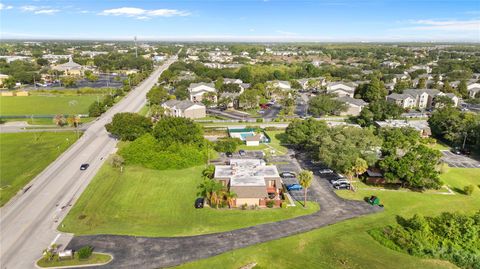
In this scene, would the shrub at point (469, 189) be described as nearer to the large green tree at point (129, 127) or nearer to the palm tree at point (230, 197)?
the palm tree at point (230, 197)

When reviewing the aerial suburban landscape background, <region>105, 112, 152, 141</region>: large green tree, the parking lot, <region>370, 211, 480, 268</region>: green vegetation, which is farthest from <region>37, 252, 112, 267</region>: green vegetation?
the parking lot

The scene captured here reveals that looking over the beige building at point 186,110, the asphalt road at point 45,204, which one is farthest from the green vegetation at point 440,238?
the beige building at point 186,110

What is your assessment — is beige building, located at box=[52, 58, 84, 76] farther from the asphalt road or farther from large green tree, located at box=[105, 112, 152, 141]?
large green tree, located at box=[105, 112, 152, 141]

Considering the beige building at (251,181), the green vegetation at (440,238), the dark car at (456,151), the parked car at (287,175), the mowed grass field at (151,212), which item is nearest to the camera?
the green vegetation at (440,238)

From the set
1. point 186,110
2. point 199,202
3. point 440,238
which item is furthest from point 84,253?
point 186,110

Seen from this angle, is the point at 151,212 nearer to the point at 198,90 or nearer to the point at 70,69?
the point at 198,90
